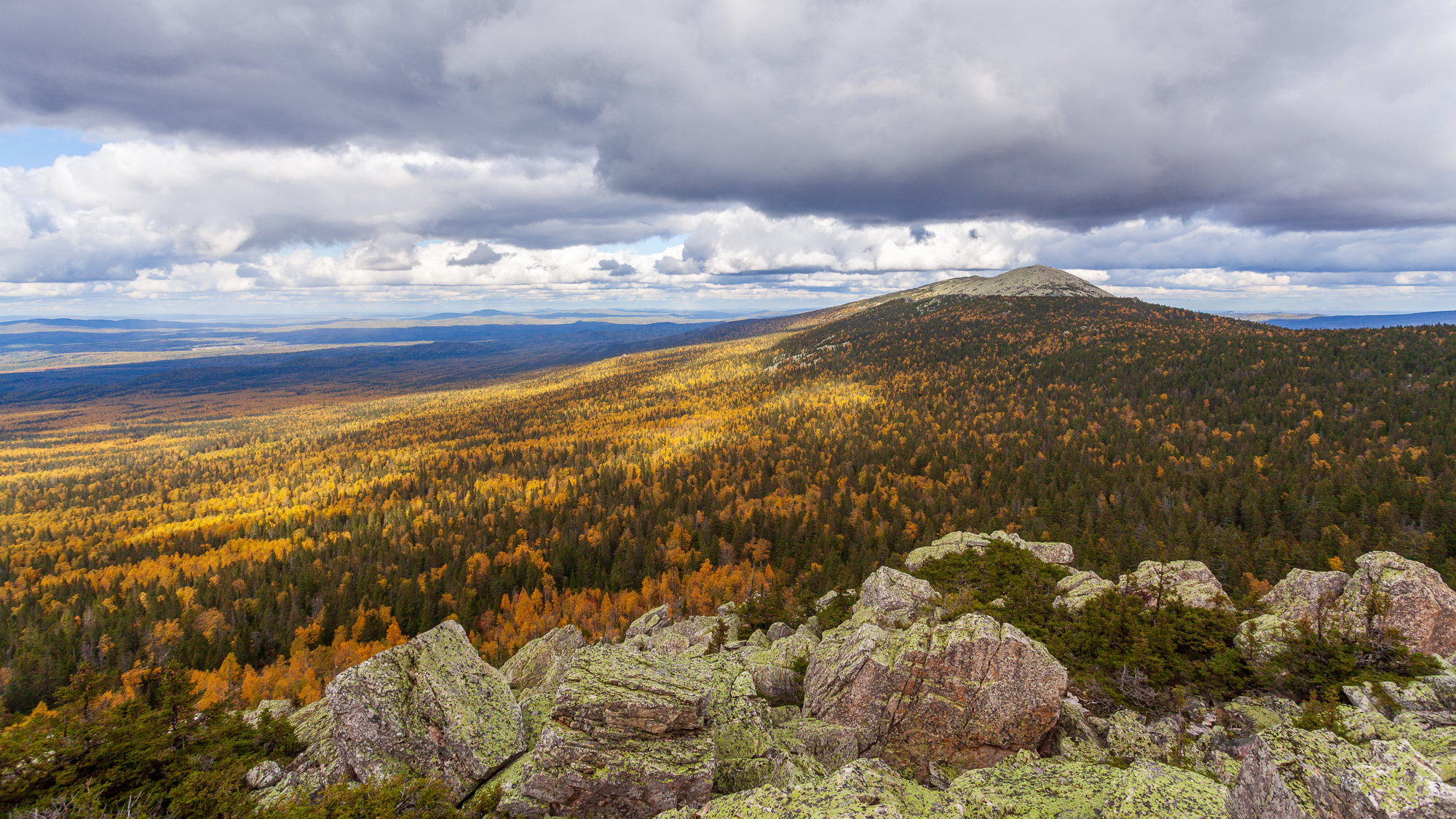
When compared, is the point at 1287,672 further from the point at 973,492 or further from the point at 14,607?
the point at 14,607

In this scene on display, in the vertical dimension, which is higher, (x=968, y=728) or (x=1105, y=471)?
(x=968, y=728)

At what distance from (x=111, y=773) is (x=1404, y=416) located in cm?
25435

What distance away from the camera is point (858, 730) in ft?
81.5

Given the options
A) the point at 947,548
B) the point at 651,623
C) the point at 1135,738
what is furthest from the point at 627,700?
the point at 947,548

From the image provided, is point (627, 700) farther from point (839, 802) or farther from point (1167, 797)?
point (1167, 797)

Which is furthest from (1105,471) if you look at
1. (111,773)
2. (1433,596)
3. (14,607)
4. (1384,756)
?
(14,607)

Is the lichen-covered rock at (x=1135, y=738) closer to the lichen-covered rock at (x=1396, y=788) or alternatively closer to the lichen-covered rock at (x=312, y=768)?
the lichen-covered rock at (x=1396, y=788)

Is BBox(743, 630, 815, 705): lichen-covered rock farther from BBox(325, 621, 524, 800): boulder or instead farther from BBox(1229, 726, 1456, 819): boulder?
BBox(1229, 726, 1456, 819): boulder

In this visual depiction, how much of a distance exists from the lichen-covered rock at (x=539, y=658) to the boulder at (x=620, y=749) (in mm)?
16585

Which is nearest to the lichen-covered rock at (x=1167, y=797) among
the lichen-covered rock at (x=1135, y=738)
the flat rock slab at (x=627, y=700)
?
the lichen-covered rock at (x=1135, y=738)

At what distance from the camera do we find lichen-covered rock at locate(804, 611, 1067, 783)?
80.2 feet

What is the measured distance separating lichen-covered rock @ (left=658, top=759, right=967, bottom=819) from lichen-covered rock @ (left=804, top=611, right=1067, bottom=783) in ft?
27.5

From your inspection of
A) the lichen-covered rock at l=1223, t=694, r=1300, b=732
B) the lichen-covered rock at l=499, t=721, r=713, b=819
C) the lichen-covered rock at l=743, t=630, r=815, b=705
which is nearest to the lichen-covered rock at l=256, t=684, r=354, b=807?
the lichen-covered rock at l=499, t=721, r=713, b=819

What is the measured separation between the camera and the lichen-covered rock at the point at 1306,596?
28812 mm
